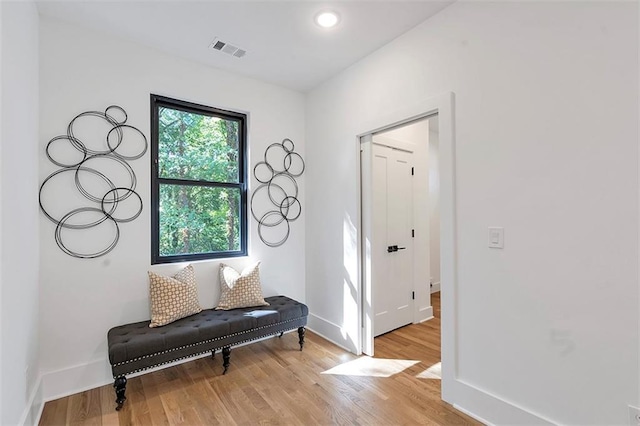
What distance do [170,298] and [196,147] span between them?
145 centimetres

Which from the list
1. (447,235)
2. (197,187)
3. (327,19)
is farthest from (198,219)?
(447,235)

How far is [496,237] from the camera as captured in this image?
187 cm

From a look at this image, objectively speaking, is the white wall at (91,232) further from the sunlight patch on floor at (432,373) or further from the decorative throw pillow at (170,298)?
the sunlight patch on floor at (432,373)

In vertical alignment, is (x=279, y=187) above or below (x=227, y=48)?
below

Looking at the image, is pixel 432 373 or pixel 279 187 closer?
pixel 432 373

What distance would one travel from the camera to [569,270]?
62.6 inches

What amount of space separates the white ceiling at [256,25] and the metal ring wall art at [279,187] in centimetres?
92

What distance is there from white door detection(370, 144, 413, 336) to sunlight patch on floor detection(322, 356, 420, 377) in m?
0.51

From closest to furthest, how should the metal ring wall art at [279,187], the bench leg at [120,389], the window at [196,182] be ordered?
the bench leg at [120,389]
the window at [196,182]
the metal ring wall art at [279,187]

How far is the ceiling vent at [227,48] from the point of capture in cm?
255

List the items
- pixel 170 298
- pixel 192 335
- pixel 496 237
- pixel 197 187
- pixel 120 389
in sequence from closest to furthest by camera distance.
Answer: pixel 496 237, pixel 120 389, pixel 192 335, pixel 170 298, pixel 197 187

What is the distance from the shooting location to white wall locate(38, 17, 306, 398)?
2184mm

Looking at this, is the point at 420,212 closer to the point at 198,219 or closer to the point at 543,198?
the point at 543,198

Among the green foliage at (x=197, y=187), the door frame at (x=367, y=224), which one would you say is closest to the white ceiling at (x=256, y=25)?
the green foliage at (x=197, y=187)
